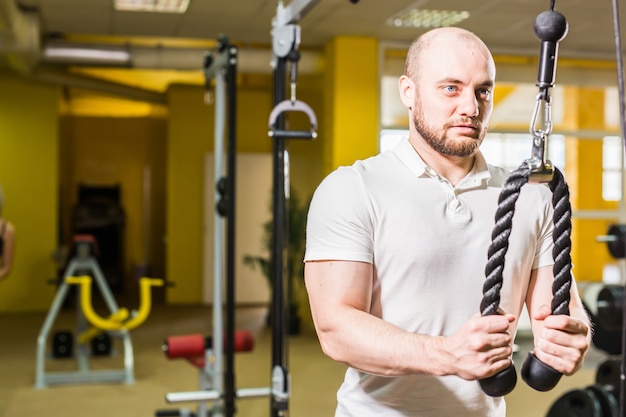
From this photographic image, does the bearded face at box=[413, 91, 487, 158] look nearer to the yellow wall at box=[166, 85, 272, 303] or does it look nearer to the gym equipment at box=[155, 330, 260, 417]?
the gym equipment at box=[155, 330, 260, 417]

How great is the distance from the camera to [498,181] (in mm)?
1080

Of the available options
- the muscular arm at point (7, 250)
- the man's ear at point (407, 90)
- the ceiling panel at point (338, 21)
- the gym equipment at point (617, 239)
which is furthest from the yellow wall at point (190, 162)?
the man's ear at point (407, 90)

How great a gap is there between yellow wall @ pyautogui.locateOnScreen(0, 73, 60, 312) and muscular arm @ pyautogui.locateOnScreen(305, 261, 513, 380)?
28.1 ft

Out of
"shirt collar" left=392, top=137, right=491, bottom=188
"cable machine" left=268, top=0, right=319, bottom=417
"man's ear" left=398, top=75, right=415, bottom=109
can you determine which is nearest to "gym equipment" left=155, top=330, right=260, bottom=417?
"cable machine" left=268, top=0, right=319, bottom=417

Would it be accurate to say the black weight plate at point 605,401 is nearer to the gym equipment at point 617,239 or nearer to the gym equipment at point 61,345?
the gym equipment at point 617,239

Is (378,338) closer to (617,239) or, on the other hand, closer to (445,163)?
(445,163)

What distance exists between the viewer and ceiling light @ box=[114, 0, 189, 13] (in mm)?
6285

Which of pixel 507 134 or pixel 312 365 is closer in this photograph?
pixel 507 134

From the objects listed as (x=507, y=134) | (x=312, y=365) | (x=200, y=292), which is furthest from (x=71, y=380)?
(x=507, y=134)

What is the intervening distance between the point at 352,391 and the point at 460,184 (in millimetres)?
395

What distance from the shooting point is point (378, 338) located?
1036mm

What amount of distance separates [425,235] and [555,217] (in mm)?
204

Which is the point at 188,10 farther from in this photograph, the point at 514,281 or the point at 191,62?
the point at 514,281

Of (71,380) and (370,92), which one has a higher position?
(370,92)
